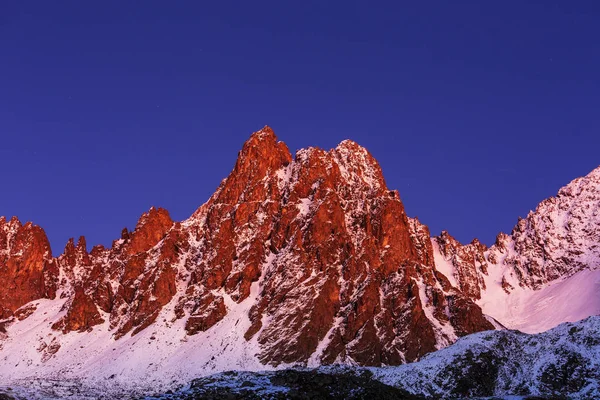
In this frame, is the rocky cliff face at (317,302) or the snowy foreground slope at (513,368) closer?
the snowy foreground slope at (513,368)

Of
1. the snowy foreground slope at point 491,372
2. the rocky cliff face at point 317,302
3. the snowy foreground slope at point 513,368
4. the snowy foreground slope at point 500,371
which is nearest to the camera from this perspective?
the snowy foreground slope at point 491,372

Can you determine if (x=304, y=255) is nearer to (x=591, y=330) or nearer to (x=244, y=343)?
(x=244, y=343)

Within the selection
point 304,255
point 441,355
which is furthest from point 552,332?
point 304,255

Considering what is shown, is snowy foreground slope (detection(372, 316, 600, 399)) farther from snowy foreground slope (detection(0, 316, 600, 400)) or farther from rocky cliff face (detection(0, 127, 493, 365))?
rocky cliff face (detection(0, 127, 493, 365))

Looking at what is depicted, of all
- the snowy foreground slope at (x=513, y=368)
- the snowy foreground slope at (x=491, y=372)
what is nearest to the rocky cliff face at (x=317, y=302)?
the snowy foreground slope at (x=491, y=372)

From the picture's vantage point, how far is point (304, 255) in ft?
617

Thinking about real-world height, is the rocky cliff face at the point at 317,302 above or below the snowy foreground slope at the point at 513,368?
above

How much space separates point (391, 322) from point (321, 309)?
15.8 meters

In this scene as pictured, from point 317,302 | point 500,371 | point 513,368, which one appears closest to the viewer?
point 500,371

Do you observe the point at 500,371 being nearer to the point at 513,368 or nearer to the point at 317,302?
the point at 513,368

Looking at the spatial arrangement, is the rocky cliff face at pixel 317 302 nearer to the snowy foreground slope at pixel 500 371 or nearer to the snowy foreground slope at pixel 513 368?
the snowy foreground slope at pixel 500 371

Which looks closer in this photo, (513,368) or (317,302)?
(513,368)

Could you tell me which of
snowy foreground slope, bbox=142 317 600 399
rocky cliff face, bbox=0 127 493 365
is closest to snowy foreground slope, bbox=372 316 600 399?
snowy foreground slope, bbox=142 317 600 399

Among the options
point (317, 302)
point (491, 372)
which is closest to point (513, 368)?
point (491, 372)
